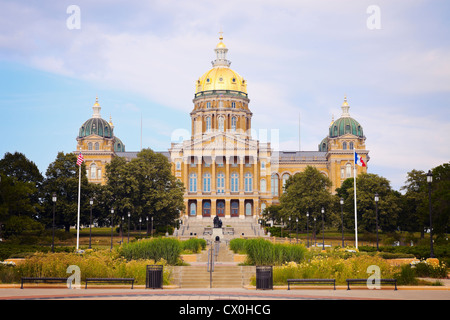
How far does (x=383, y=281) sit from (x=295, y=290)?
3.90 meters

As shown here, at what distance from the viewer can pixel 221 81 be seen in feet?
388

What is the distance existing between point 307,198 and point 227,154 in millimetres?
29786

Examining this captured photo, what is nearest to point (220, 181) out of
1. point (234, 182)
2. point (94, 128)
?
point (234, 182)

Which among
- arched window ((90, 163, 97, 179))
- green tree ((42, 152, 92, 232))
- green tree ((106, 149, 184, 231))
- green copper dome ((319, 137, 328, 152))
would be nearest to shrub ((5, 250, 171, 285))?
green tree ((42, 152, 92, 232))

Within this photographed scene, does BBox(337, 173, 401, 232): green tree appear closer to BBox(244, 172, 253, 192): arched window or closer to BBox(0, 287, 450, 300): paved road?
BBox(244, 172, 253, 192): arched window

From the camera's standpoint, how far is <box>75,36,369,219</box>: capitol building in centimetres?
10400

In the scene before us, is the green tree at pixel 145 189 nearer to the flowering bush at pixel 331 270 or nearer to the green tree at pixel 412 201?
the green tree at pixel 412 201

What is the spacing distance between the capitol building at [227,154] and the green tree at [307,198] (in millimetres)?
22042

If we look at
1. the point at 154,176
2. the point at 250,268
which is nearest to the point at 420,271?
the point at 250,268

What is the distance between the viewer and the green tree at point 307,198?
3017 inches

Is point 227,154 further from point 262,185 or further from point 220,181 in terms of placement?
point 262,185

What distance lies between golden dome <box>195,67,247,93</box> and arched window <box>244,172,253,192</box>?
2110 cm

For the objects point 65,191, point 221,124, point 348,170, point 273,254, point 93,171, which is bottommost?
point 273,254

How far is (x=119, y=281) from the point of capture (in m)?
24.6
